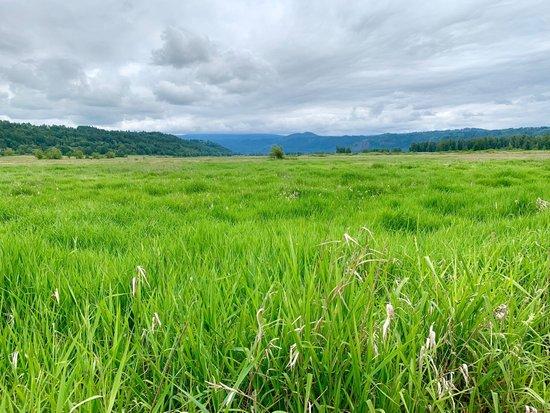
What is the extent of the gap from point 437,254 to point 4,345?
11.4 ft

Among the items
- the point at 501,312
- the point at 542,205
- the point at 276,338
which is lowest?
the point at 542,205

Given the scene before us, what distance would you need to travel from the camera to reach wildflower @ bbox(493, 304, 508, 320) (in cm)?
205

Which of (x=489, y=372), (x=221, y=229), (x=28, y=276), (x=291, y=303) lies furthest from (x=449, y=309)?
(x=221, y=229)

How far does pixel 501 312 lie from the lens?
84.4 inches

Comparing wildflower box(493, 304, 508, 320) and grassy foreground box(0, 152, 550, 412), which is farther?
wildflower box(493, 304, 508, 320)

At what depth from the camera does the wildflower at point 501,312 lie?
2.05 m

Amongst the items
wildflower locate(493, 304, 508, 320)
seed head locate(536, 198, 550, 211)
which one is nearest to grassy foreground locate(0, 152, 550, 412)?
wildflower locate(493, 304, 508, 320)

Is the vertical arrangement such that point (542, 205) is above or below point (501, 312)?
below

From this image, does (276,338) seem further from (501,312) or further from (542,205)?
(542,205)

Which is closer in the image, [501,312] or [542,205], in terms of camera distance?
[501,312]

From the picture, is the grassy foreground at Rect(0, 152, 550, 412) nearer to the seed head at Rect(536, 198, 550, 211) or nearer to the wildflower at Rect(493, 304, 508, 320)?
the wildflower at Rect(493, 304, 508, 320)

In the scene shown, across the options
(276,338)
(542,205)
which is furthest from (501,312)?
(542,205)

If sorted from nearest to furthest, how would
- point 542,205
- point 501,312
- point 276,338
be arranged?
point 276,338
point 501,312
point 542,205

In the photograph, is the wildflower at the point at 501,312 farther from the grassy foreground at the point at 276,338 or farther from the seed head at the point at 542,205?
the seed head at the point at 542,205
